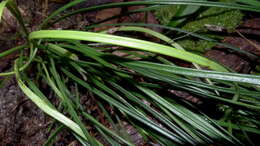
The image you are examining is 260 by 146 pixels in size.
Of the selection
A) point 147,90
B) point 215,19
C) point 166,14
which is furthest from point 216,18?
point 147,90

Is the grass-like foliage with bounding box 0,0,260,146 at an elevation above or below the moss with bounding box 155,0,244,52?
below

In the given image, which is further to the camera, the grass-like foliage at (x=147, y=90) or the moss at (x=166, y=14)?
the moss at (x=166, y=14)

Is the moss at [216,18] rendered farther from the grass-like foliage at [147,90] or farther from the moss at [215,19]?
the grass-like foliage at [147,90]

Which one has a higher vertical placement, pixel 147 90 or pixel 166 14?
pixel 166 14

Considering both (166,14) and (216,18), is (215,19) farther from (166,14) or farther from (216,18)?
(166,14)

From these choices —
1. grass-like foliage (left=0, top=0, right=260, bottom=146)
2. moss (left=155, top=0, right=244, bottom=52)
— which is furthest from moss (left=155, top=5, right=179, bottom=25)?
grass-like foliage (left=0, top=0, right=260, bottom=146)

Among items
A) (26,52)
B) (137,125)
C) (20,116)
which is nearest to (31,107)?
(20,116)

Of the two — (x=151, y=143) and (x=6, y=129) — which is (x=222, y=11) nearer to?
(x=151, y=143)

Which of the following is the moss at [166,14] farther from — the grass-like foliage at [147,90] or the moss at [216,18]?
the grass-like foliage at [147,90]

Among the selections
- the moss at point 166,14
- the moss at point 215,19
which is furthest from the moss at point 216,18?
the moss at point 166,14

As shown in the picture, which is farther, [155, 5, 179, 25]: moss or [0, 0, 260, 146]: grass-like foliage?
[155, 5, 179, 25]: moss

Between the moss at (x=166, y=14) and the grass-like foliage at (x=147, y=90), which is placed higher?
the moss at (x=166, y=14)

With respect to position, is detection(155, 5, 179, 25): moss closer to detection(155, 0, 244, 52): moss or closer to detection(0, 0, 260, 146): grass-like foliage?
detection(155, 0, 244, 52): moss
